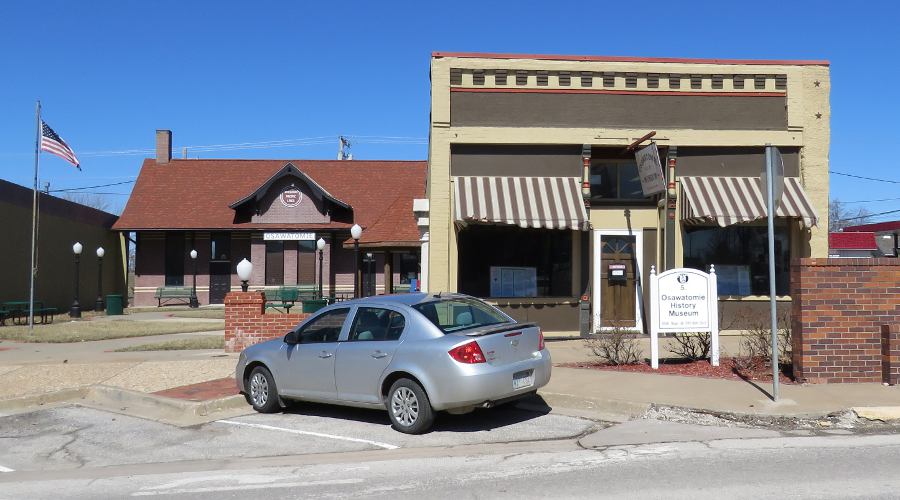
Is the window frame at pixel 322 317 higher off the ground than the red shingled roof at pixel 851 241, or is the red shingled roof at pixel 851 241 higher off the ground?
the red shingled roof at pixel 851 241

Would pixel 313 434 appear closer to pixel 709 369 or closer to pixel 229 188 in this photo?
pixel 709 369

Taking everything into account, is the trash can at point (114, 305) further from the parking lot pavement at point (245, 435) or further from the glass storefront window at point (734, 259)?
the glass storefront window at point (734, 259)

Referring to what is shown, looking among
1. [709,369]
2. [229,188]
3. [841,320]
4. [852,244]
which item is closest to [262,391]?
[709,369]

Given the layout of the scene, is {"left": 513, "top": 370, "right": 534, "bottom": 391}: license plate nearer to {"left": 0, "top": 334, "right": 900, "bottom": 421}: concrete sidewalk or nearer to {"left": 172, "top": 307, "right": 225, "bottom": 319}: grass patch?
{"left": 0, "top": 334, "right": 900, "bottom": 421}: concrete sidewalk

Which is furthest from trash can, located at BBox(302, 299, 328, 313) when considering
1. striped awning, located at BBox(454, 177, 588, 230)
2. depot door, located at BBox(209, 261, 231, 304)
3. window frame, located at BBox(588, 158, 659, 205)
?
depot door, located at BBox(209, 261, 231, 304)

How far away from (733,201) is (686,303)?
4956 millimetres

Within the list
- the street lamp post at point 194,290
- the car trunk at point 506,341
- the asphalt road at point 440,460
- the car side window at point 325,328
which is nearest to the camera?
the asphalt road at point 440,460

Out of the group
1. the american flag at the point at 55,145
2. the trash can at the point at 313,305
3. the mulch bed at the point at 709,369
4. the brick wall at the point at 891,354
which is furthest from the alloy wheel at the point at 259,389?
the american flag at the point at 55,145

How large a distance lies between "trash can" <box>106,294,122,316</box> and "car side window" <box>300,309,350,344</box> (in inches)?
939

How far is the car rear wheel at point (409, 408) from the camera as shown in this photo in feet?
25.7

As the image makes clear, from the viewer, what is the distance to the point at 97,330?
21.8 metres

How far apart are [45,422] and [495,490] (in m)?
6.52

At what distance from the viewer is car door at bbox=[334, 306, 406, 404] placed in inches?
324

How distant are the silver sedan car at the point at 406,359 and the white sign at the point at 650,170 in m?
6.84
